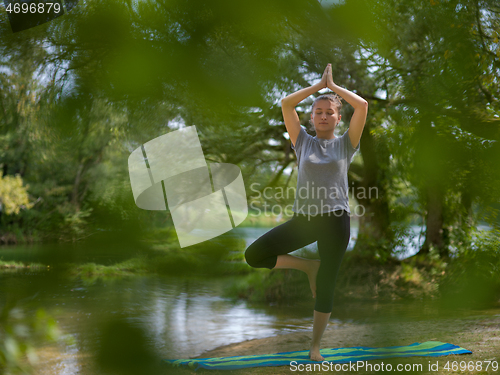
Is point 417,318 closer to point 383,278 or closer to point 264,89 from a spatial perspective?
point 383,278

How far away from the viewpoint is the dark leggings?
1885 mm

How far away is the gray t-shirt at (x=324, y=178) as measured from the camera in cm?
187

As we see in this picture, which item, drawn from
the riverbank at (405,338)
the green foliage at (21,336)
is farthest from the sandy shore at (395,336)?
the green foliage at (21,336)

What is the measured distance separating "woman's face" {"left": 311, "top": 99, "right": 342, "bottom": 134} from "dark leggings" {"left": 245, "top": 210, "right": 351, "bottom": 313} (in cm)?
41

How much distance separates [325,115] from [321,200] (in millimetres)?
404

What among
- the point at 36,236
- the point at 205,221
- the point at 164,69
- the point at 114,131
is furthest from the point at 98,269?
the point at 164,69

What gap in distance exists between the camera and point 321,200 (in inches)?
73.9

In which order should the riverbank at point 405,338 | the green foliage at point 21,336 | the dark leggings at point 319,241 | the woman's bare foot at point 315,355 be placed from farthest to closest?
the riverbank at point 405,338 → the woman's bare foot at point 315,355 → the dark leggings at point 319,241 → the green foliage at point 21,336

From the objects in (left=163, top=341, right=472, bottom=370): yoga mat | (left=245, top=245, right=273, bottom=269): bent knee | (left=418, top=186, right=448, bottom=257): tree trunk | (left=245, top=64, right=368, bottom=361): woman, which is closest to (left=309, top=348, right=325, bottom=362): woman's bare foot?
(left=163, top=341, right=472, bottom=370): yoga mat

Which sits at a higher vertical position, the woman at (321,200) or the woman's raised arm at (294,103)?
the woman's raised arm at (294,103)

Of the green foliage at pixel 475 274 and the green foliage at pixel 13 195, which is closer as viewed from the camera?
the green foliage at pixel 475 274

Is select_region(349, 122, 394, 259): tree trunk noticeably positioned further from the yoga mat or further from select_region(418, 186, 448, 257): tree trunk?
the yoga mat

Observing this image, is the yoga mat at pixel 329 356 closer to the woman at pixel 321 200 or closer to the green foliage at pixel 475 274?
the woman at pixel 321 200

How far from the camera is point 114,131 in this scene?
445cm
